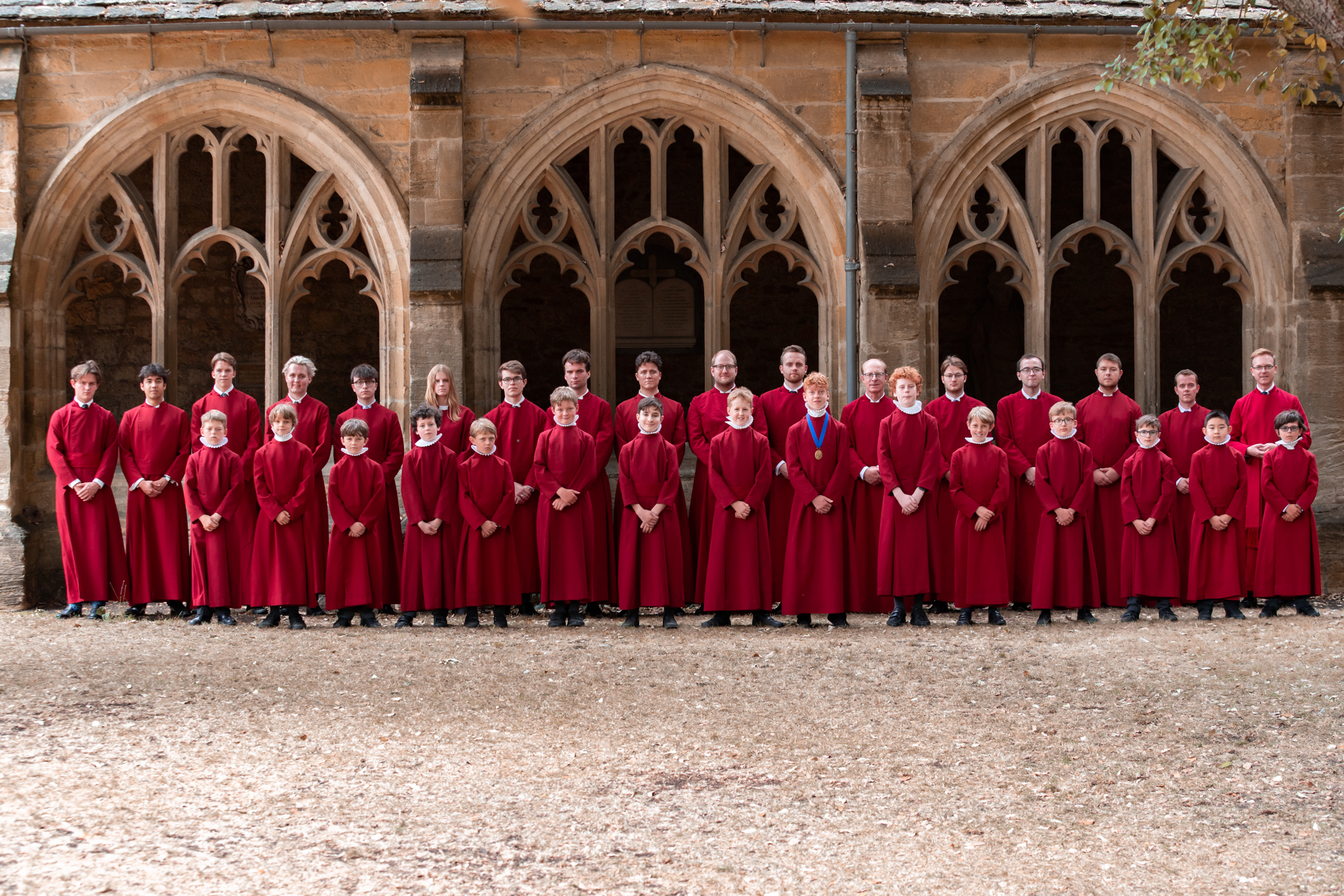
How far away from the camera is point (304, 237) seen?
29.7 ft

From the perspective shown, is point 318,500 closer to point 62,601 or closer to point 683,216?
point 62,601

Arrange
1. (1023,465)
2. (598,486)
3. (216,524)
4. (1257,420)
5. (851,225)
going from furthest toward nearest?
(851,225), (1257,420), (1023,465), (598,486), (216,524)

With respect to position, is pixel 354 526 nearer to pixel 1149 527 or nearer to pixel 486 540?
pixel 486 540

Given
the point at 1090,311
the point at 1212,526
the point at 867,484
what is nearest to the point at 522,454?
the point at 867,484

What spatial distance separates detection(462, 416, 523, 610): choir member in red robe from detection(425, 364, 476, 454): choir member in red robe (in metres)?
0.40

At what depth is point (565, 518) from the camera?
7.05 meters

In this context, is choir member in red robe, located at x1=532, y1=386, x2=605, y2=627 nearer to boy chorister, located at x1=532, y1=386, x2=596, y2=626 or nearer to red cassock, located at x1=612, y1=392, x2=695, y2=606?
boy chorister, located at x1=532, y1=386, x2=596, y2=626

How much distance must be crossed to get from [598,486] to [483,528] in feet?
2.72

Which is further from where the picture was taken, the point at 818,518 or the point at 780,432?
the point at 780,432

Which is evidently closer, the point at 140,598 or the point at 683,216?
the point at 140,598

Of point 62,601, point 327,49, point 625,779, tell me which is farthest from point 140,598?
point 625,779

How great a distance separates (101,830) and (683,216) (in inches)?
434

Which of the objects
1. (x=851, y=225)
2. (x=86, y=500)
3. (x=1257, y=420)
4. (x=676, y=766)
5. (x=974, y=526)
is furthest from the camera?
(x=851, y=225)

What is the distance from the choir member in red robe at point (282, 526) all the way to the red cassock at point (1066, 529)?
450 centimetres
